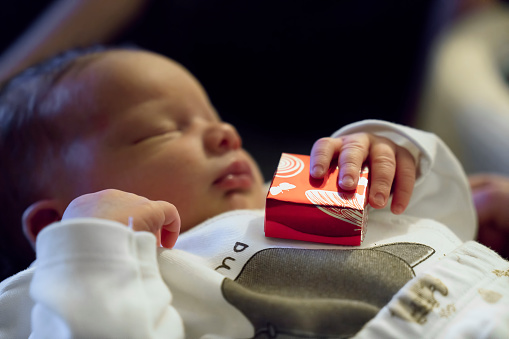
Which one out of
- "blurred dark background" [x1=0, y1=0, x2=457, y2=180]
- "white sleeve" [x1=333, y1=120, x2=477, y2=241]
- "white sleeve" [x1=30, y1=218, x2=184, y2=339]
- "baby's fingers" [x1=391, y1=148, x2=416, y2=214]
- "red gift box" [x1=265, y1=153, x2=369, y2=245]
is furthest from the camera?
"blurred dark background" [x1=0, y1=0, x2=457, y2=180]

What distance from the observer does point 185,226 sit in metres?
0.77

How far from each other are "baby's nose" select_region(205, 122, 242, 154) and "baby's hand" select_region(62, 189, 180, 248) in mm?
228

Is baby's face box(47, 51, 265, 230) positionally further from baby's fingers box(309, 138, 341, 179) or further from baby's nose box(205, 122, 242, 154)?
baby's fingers box(309, 138, 341, 179)

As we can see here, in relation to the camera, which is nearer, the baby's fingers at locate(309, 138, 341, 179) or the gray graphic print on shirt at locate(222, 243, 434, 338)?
the gray graphic print on shirt at locate(222, 243, 434, 338)

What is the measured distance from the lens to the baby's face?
2.52 feet

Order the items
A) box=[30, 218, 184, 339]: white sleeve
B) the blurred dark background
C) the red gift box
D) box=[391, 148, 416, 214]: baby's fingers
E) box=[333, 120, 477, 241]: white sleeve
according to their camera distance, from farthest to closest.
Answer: the blurred dark background
box=[333, 120, 477, 241]: white sleeve
box=[391, 148, 416, 214]: baby's fingers
the red gift box
box=[30, 218, 184, 339]: white sleeve

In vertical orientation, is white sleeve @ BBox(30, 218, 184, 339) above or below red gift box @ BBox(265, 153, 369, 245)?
below

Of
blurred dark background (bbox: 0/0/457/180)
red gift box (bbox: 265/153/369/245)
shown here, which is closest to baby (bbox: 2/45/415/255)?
red gift box (bbox: 265/153/369/245)

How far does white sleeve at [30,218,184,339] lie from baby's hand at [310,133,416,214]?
0.84ft

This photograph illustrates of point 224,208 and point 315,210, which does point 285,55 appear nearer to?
point 224,208

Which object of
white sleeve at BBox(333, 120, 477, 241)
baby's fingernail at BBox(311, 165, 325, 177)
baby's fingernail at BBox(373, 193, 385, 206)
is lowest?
white sleeve at BBox(333, 120, 477, 241)

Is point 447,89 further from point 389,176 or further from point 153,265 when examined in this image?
point 153,265

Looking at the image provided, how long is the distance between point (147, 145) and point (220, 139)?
12 centimetres

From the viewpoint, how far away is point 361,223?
1.94 ft
